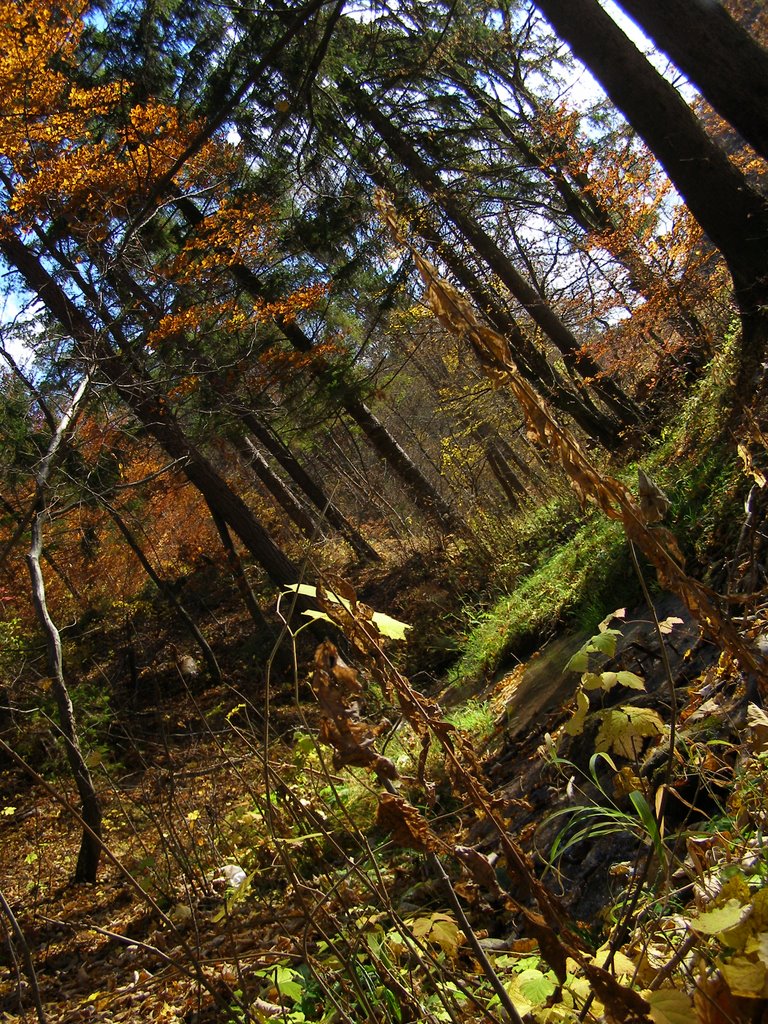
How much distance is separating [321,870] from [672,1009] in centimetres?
258

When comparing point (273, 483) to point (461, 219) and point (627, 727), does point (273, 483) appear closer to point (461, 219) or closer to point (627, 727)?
point (461, 219)

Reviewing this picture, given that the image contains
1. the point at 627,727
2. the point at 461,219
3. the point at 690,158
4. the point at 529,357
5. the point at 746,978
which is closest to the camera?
the point at 746,978

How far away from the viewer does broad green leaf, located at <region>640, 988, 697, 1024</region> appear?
2.87ft

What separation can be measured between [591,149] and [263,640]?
9588 mm

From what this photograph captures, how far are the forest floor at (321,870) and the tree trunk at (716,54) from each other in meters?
3.11

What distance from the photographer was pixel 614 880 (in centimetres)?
194

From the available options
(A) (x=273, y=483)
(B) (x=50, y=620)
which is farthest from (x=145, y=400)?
(A) (x=273, y=483)

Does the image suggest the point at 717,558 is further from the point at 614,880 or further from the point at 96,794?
the point at 96,794

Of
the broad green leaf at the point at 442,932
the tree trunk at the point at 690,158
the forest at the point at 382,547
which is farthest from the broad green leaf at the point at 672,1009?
the tree trunk at the point at 690,158

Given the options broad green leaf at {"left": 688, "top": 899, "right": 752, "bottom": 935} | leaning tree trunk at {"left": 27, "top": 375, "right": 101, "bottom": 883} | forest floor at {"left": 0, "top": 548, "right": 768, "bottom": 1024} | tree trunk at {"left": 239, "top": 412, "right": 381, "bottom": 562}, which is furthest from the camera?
tree trunk at {"left": 239, "top": 412, "right": 381, "bottom": 562}

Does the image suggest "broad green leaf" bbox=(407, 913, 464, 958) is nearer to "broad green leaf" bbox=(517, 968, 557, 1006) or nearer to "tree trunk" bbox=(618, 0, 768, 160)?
"broad green leaf" bbox=(517, 968, 557, 1006)

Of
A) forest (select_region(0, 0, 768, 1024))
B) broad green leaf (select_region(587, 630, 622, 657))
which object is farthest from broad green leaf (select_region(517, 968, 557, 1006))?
broad green leaf (select_region(587, 630, 622, 657))

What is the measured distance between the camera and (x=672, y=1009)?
0.89m

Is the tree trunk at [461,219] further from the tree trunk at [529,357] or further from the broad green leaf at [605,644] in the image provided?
the broad green leaf at [605,644]
